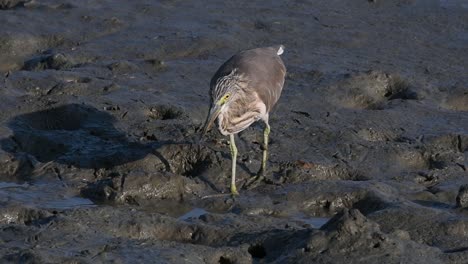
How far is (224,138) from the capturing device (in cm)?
1005

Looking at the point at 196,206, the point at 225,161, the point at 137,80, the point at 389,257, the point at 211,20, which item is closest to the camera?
the point at 389,257

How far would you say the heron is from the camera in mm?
9086

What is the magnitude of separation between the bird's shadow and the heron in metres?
0.82

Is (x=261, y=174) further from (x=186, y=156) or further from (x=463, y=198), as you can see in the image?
(x=463, y=198)

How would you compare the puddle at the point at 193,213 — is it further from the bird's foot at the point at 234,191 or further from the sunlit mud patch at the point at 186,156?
the sunlit mud patch at the point at 186,156

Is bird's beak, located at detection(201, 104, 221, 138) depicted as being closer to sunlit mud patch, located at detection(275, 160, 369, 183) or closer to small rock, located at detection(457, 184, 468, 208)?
sunlit mud patch, located at detection(275, 160, 369, 183)

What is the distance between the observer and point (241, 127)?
367 inches

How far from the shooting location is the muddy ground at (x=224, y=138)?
7.50 metres

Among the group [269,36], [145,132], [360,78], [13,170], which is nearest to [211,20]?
[269,36]

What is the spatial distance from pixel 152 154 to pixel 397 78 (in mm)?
3400

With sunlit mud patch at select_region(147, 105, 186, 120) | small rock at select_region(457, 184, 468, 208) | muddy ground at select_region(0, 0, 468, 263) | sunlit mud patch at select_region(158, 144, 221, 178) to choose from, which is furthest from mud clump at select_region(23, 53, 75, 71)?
small rock at select_region(457, 184, 468, 208)

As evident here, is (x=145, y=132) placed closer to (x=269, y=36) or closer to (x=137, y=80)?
(x=137, y=80)

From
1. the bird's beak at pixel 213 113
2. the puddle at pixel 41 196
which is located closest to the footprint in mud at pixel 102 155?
the puddle at pixel 41 196

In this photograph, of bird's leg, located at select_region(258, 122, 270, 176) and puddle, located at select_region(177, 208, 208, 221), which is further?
bird's leg, located at select_region(258, 122, 270, 176)
